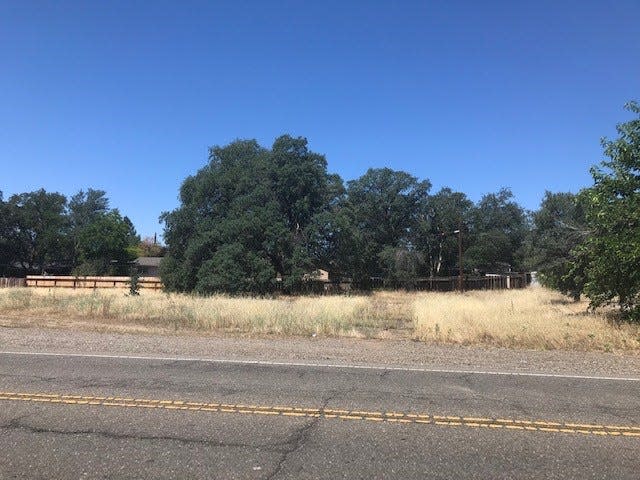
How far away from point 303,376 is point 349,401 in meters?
1.94

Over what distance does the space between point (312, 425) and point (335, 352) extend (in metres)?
6.45

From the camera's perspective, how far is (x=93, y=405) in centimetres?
664

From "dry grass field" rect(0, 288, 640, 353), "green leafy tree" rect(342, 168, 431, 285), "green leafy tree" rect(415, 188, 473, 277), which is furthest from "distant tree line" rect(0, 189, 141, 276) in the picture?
"dry grass field" rect(0, 288, 640, 353)

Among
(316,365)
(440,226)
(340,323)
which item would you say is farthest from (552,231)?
(316,365)

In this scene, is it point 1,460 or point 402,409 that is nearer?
point 1,460

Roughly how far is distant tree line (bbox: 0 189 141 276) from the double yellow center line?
7851 cm

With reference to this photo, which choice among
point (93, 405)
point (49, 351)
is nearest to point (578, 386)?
point (93, 405)

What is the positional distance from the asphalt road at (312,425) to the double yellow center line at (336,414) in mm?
24

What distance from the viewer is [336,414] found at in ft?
20.9

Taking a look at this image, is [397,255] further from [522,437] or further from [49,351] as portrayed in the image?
[522,437]

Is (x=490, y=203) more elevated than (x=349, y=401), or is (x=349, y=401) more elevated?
(x=490, y=203)

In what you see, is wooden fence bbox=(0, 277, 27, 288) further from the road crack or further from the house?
the road crack

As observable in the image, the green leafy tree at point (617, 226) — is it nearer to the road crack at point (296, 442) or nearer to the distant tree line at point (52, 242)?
the road crack at point (296, 442)

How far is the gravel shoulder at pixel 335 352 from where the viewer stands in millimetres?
10484
